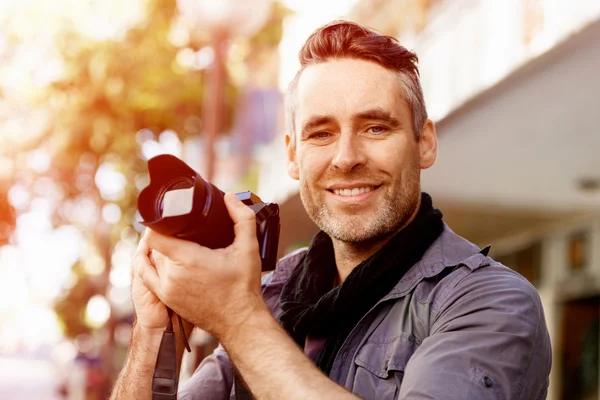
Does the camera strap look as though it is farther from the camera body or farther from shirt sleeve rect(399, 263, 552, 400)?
shirt sleeve rect(399, 263, 552, 400)

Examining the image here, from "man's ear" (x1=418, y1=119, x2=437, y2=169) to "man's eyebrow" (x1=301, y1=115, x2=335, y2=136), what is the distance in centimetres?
32

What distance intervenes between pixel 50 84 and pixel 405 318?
41.2 feet

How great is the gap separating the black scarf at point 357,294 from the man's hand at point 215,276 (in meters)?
0.30

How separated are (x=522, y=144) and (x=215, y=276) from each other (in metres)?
5.97

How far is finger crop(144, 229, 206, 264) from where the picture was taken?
179 cm

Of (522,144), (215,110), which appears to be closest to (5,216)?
(215,110)

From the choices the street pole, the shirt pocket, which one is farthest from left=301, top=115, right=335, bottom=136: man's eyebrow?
the street pole

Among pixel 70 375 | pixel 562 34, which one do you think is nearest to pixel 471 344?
pixel 562 34

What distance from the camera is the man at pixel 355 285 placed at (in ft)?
5.80

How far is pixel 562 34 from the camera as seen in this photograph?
15.7ft

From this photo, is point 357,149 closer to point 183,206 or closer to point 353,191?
point 353,191

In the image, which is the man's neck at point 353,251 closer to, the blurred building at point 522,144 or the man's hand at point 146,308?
the man's hand at point 146,308

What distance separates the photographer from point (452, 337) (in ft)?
5.78

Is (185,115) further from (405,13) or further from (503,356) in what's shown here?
(503,356)
